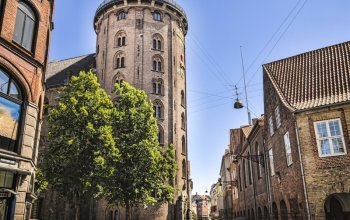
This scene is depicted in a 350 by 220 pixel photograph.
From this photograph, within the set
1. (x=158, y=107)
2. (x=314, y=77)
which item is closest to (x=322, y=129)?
(x=314, y=77)

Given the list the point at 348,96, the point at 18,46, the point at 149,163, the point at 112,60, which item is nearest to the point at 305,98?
the point at 348,96

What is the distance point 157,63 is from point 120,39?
5769mm

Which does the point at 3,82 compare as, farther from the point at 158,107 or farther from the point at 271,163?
the point at 158,107

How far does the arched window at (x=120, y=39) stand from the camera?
4094 centimetres

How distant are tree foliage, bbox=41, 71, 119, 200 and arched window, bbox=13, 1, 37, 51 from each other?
8.71m

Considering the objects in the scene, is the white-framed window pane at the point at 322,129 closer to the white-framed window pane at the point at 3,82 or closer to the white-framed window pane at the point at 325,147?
the white-framed window pane at the point at 325,147

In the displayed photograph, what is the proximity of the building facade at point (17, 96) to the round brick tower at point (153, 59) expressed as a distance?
24.6 m

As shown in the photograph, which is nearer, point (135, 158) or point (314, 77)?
point (314, 77)

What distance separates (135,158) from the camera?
25.3m

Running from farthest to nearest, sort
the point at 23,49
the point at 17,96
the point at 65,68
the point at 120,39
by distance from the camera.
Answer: the point at 65,68 < the point at 120,39 < the point at 23,49 < the point at 17,96

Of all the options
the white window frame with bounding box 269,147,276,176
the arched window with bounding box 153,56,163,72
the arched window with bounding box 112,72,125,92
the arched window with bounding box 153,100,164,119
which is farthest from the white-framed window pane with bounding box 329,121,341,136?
the arched window with bounding box 112,72,125,92

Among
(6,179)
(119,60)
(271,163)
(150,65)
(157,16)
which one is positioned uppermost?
(157,16)

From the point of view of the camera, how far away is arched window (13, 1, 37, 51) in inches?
505

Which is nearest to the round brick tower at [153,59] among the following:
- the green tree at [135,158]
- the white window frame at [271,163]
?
the green tree at [135,158]
